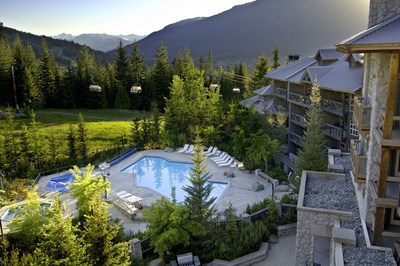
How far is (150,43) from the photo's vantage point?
603 ft

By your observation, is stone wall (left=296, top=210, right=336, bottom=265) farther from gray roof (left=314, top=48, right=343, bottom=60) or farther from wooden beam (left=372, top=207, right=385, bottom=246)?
gray roof (left=314, top=48, right=343, bottom=60)

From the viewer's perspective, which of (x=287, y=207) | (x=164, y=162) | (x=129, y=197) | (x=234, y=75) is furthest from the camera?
(x=234, y=75)

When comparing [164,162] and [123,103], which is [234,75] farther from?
[164,162]

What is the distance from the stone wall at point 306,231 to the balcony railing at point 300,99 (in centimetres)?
1486

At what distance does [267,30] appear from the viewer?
174 metres

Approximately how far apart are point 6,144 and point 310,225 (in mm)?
20176

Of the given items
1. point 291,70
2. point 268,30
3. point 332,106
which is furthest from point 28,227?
point 268,30

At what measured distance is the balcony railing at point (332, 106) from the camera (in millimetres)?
21453

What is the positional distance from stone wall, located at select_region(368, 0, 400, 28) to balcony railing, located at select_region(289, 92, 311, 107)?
14193 millimetres

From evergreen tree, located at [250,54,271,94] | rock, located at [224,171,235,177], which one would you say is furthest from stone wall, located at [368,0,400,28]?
evergreen tree, located at [250,54,271,94]

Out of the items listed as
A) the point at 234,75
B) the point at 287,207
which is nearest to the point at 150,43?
the point at 234,75

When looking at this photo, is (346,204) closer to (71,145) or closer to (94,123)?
(71,145)

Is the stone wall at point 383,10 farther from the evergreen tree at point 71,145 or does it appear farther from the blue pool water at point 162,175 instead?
the evergreen tree at point 71,145

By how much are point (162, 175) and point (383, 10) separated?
18.3 metres
